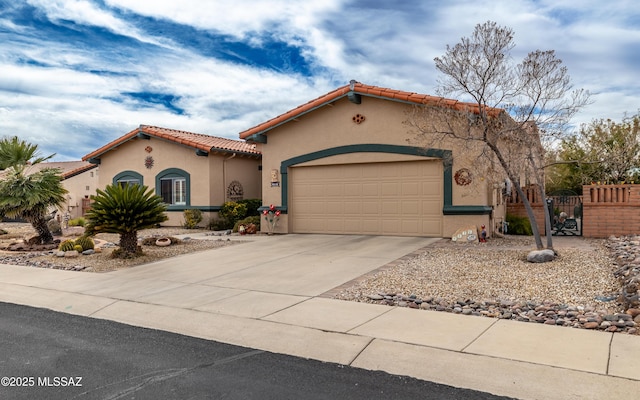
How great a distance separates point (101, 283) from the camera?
995 cm

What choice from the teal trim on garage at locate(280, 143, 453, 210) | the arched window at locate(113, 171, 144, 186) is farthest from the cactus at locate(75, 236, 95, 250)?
the arched window at locate(113, 171, 144, 186)

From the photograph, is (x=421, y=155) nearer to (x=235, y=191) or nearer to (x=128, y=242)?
(x=128, y=242)

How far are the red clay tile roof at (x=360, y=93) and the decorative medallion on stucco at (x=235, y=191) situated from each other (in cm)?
460

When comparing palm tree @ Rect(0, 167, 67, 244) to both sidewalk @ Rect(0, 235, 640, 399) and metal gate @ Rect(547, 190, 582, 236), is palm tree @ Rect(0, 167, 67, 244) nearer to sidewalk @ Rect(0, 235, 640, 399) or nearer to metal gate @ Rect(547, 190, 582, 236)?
sidewalk @ Rect(0, 235, 640, 399)

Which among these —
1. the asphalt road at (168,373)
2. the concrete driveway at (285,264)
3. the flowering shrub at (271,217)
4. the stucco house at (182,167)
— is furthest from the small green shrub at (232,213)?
the asphalt road at (168,373)

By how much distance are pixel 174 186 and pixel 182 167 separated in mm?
1123

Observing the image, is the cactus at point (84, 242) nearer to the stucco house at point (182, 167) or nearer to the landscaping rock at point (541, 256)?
the stucco house at point (182, 167)

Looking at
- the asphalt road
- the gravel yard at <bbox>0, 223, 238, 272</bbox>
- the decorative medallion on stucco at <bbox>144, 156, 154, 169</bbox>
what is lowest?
the asphalt road

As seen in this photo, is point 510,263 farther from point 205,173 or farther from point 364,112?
point 205,173

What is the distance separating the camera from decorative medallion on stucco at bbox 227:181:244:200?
22.3 meters

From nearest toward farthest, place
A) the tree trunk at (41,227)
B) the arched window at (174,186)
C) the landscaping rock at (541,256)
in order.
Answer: the landscaping rock at (541,256) < the tree trunk at (41,227) < the arched window at (174,186)

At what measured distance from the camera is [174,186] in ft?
73.8

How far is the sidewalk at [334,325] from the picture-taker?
488cm

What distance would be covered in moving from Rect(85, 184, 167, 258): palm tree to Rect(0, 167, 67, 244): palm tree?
12.5ft
